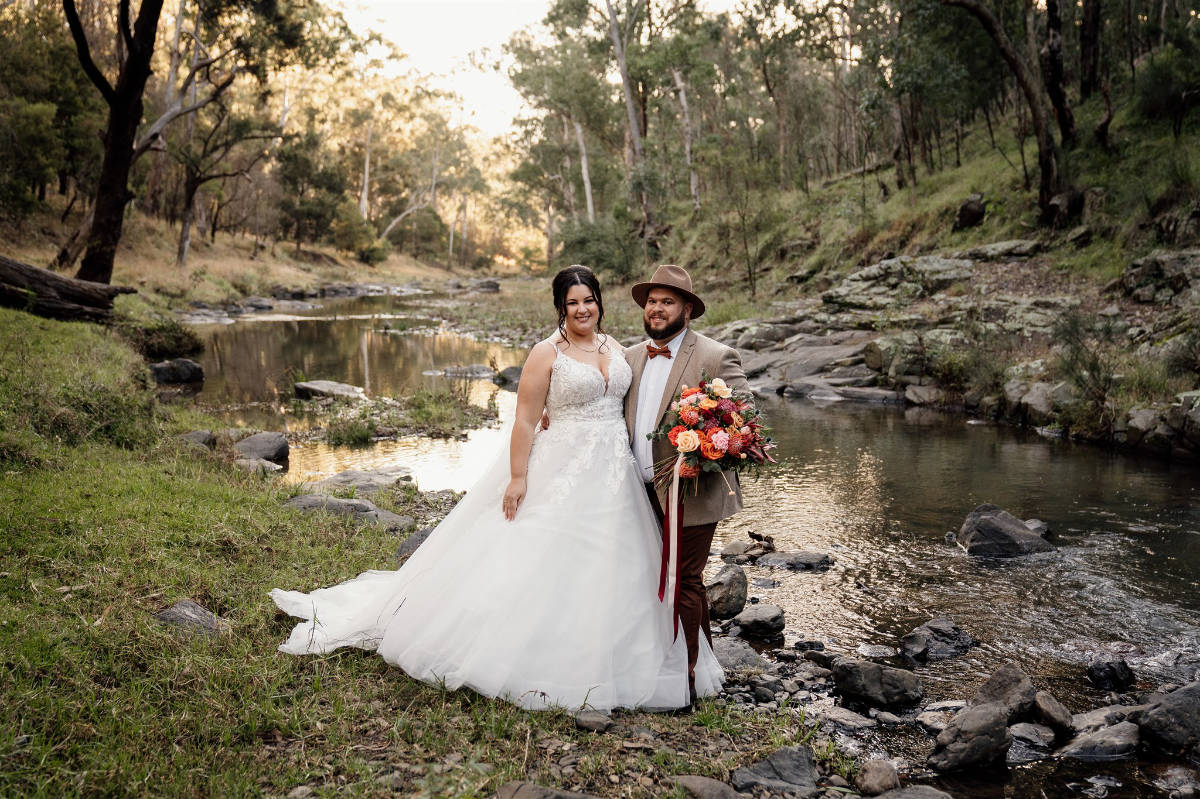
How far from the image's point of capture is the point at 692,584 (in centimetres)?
448

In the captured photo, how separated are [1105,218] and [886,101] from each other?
8.84 meters

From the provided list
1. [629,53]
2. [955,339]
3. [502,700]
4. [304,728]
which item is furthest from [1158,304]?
[629,53]

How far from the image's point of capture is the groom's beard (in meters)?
4.68

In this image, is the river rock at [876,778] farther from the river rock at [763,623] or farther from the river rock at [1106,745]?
the river rock at [763,623]

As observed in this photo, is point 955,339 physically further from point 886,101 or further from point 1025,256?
point 886,101

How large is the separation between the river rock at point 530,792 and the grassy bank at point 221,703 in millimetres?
95

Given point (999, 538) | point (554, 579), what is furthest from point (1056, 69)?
point (554, 579)

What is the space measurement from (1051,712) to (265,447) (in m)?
9.26

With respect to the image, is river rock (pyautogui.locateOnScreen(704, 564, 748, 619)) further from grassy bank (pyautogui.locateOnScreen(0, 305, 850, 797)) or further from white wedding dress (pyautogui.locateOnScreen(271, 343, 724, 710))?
grassy bank (pyautogui.locateOnScreen(0, 305, 850, 797))

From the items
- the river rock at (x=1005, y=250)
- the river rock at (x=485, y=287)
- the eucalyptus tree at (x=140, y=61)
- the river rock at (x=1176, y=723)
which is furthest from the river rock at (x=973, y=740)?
the river rock at (x=485, y=287)

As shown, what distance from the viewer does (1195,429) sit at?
10.1 metres

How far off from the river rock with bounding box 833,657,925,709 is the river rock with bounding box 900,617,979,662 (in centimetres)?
66

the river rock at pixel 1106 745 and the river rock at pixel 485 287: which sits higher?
the river rock at pixel 485 287

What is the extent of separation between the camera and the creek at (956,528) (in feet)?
17.1
